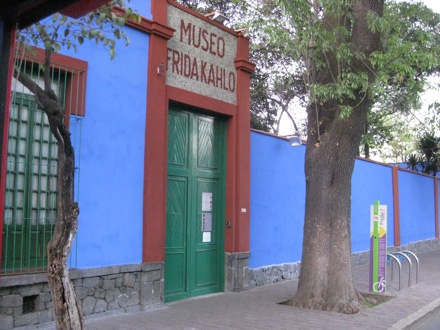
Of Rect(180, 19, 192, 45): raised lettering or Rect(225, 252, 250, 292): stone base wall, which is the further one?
Rect(225, 252, 250, 292): stone base wall

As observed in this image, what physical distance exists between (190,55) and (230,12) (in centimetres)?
734

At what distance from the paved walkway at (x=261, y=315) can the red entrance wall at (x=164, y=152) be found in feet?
3.05

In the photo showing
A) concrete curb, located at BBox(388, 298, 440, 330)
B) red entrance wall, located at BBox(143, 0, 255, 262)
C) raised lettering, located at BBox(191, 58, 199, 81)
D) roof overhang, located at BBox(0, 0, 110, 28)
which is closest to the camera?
roof overhang, located at BBox(0, 0, 110, 28)

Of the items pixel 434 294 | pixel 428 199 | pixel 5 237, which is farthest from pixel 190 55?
pixel 428 199

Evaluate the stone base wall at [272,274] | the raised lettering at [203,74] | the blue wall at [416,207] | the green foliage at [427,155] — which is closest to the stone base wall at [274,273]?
the stone base wall at [272,274]

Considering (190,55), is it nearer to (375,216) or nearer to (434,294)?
(375,216)

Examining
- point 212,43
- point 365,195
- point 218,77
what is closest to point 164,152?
point 218,77

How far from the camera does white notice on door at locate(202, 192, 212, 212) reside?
352 inches

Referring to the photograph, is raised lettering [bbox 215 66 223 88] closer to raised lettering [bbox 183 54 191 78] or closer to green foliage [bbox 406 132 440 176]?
raised lettering [bbox 183 54 191 78]

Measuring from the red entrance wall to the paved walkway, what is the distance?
0.93m

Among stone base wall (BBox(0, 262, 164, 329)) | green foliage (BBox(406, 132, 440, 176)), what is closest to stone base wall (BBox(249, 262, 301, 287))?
stone base wall (BBox(0, 262, 164, 329))

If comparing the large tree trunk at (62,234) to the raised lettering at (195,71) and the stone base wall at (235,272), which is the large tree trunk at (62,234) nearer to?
the raised lettering at (195,71)

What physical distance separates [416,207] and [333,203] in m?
11.6

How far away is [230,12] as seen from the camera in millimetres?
15266
